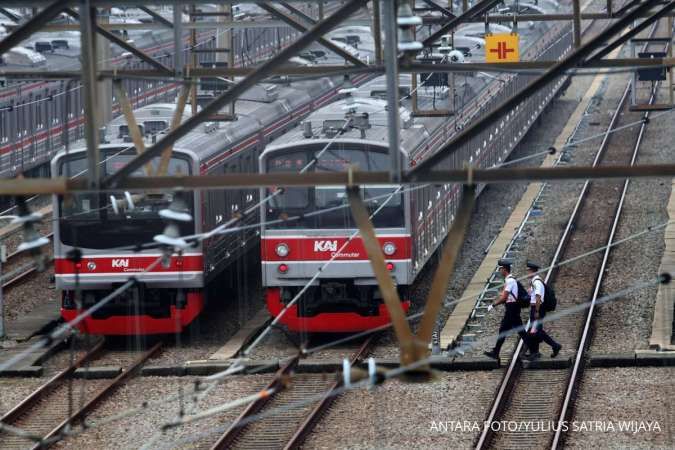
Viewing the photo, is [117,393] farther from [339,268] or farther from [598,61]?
[598,61]

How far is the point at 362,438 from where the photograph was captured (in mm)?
11367

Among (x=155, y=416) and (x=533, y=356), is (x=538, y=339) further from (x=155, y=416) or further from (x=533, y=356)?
(x=155, y=416)

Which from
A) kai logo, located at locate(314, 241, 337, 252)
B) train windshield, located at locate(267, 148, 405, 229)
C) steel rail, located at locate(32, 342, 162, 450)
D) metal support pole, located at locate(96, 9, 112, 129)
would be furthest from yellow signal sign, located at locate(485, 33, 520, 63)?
steel rail, located at locate(32, 342, 162, 450)

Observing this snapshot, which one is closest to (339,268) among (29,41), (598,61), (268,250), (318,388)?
(268,250)

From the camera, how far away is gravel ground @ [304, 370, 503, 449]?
1128cm

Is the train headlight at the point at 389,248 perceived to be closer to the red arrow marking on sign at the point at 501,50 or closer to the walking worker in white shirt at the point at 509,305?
the walking worker in white shirt at the point at 509,305

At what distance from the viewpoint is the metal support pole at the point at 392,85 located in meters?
7.30

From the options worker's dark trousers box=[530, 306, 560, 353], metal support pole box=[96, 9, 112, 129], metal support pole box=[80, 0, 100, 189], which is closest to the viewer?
metal support pole box=[80, 0, 100, 189]

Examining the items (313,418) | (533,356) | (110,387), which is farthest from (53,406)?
(533,356)

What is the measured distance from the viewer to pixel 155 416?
1223 centimetres

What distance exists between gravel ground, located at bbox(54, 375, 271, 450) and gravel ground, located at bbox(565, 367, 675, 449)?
3005mm

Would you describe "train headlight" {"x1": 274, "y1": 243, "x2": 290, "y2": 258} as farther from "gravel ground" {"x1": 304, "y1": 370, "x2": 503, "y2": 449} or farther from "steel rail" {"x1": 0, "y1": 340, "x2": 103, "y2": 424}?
"steel rail" {"x1": 0, "y1": 340, "x2": 103, "y2": 424}

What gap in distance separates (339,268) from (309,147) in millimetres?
1313

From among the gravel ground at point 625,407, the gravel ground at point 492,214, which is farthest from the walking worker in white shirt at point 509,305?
the gravel ground at point 625,407
